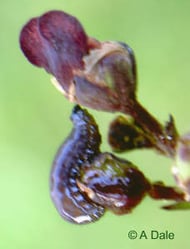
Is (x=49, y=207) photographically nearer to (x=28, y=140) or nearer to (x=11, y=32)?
(x=28, y=140)

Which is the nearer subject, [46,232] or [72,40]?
[72,40]

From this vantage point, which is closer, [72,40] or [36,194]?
[72,40]

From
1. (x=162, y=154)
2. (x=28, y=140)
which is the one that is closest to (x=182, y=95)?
(x=162, y=154)

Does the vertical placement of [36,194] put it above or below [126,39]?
below

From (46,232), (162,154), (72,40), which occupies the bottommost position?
(46,232)

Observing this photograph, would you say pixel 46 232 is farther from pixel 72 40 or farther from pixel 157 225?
pixel 72 40
